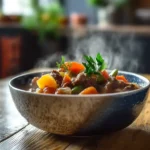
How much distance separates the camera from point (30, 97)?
1.05 meters

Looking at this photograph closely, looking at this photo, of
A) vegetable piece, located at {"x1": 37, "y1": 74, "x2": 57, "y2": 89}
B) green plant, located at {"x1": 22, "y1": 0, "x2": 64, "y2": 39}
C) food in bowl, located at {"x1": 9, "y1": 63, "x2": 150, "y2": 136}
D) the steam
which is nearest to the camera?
food in bowl, located at {"x1": 9, "y1": 63, "x2": 150, "y2": 136}

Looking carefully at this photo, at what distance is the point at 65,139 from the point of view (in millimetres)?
1086

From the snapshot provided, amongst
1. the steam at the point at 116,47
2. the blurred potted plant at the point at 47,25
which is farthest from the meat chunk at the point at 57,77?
the blurred potted plant at the point at 47,25

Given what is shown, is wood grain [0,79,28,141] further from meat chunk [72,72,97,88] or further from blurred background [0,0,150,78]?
blurred background [0,0,150,78]

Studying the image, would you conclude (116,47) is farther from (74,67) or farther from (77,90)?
(77,90)

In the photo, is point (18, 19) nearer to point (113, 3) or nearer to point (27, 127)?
point (113, 3)

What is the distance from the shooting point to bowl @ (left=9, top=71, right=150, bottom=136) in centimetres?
101

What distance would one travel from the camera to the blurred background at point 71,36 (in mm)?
3738

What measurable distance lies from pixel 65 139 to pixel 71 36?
309 cm

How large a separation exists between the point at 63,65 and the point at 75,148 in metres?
0.26

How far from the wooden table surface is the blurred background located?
90.4 inches

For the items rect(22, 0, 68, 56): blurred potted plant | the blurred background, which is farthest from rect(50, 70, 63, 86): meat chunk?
rect(22, 0, 68, 56): blurred potted plant

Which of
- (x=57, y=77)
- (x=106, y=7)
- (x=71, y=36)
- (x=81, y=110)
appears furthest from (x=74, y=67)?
(x=106, y=7)

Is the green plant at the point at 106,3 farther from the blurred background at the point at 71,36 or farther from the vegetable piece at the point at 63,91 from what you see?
the vegetable piece at the point at 63,91
